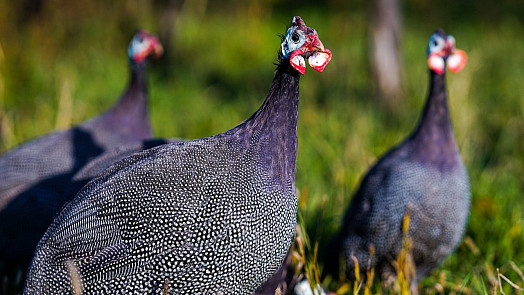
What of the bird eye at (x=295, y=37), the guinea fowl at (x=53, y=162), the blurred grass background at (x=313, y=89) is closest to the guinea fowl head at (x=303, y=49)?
the bird eye at (x=295, y=37)

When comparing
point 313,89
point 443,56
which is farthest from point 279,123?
point 313,89

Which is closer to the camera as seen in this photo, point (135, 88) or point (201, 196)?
point (201, 196)

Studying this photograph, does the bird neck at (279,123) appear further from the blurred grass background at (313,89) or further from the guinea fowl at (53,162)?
the guinea fowl at (53,162)

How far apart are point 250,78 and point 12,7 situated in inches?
94.4

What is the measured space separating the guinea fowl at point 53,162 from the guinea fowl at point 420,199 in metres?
1.29

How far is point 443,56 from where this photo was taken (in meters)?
3.36

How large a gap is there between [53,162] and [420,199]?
178 cm

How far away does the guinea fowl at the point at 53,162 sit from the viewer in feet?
9.53

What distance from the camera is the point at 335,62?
6559mm

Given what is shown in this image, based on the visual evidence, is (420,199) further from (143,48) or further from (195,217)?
(143,48)

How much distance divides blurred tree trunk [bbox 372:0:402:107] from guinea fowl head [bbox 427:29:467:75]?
1.86 meters

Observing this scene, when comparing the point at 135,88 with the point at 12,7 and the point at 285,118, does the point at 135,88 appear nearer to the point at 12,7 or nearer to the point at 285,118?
the point at 285,118

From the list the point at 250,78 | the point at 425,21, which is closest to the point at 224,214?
the point at 250,78

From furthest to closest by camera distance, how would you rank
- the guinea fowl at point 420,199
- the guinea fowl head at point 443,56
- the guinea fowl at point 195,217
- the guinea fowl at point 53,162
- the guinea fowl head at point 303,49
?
the guinea fowl head at point 443,56 < the guinea fowl at point 420,199 < the guinea fowl at point 53,162 < the guinea fowl head at point 303,49 < the guinea fowl at point 195,217
